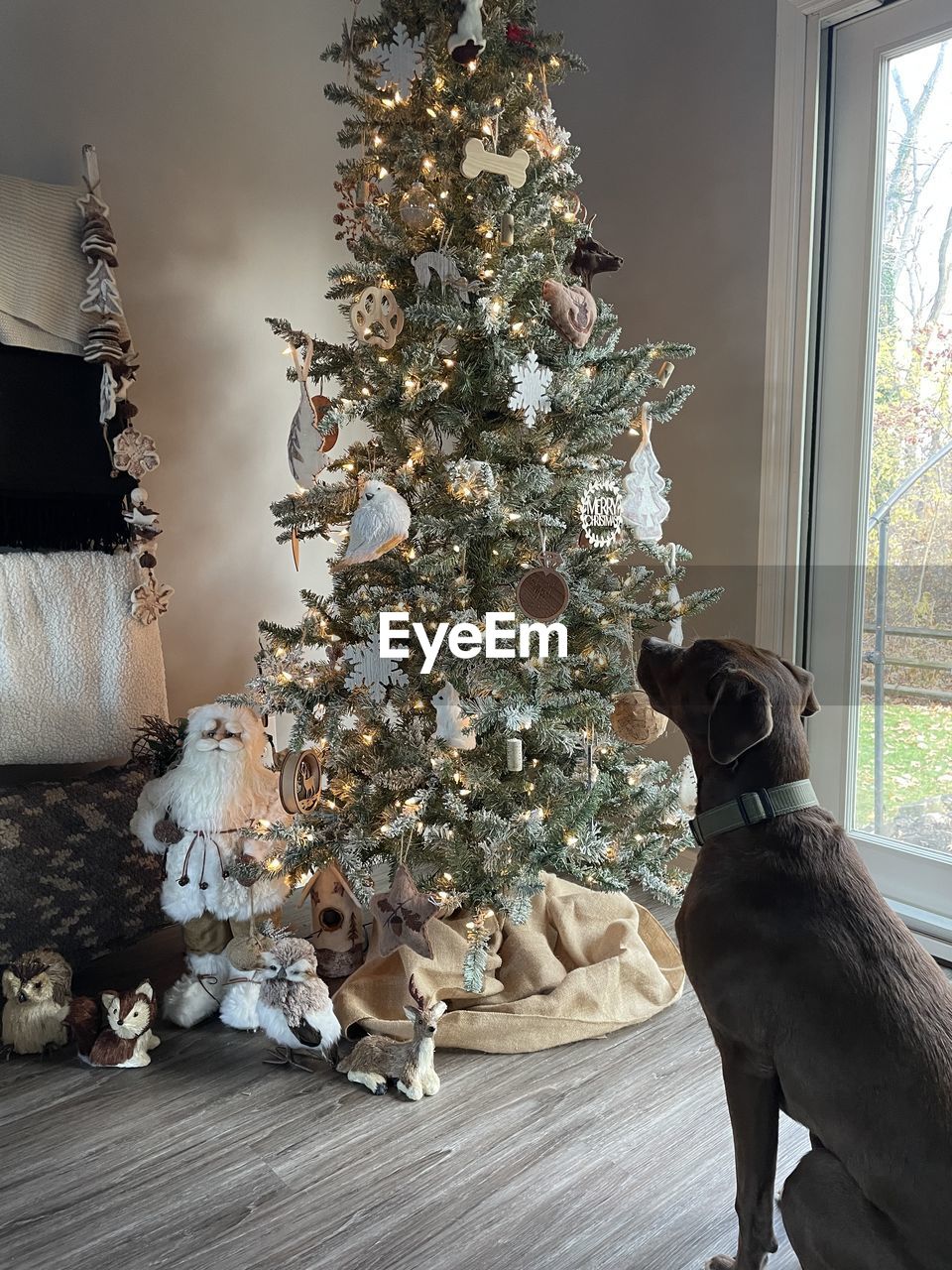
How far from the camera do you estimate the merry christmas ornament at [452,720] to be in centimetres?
202

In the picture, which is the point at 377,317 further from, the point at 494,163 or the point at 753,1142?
the point at 753,1142

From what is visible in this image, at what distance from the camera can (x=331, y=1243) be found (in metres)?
1.46

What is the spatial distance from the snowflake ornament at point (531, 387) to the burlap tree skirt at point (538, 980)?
1.14 m

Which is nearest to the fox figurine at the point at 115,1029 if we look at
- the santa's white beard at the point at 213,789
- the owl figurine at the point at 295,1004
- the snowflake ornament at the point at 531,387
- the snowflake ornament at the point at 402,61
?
the owl figurine at the point at 295,1004

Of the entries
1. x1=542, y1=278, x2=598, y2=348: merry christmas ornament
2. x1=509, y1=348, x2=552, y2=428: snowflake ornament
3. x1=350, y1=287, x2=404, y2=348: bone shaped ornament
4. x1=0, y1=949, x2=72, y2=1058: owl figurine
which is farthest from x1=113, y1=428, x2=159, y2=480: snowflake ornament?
x1=0, y1=949, x2=72, y2=1058: owl figurine

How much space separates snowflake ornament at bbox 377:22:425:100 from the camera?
2.21m

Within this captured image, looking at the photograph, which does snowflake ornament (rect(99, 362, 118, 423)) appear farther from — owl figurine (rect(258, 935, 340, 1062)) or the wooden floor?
the wooden floor

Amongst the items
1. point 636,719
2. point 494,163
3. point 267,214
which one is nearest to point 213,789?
point 636,719

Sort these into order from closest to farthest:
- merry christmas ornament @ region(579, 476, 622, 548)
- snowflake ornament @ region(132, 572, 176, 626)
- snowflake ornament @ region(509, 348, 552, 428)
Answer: snowflake ornament @ region(509, 348, 552, 428) < merry christmas ornament @ region(579, 476, 622, 548) < snowflake ornament @ region(132, 572, 176, 626)

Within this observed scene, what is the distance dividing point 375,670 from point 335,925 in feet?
2.18

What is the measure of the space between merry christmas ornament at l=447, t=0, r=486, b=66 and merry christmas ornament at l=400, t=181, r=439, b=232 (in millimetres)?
270

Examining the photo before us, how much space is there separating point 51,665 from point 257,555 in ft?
2.82

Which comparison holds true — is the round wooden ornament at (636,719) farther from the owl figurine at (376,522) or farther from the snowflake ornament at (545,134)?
the snowflake ornament at (545,134)

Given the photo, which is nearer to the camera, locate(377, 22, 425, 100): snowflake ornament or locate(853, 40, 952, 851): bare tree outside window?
locate(377, 22, 425, 100): snowflake ornament
